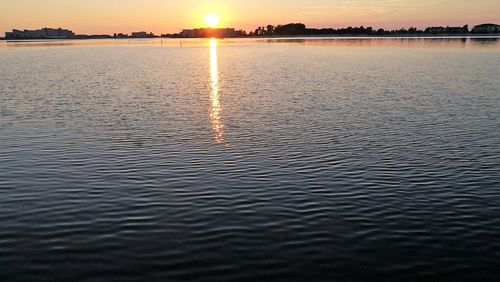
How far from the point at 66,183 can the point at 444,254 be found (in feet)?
66.7

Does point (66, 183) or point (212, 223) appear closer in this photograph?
point (212, 223)

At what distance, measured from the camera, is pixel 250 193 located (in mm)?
24000

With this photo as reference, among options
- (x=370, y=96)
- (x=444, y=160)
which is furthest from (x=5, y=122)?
(x=370, y=96)

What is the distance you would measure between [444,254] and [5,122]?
41071 millimetres

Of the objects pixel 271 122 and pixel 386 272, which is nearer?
pixel 386 272

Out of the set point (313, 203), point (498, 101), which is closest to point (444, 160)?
point (313, 203)

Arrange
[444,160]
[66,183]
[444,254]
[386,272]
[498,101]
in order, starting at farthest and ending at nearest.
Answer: [498,101] → [444,160] → [66,183] → [444,254] → [386,272]

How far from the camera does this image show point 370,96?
59.0 m

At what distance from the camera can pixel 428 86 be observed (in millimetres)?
68562

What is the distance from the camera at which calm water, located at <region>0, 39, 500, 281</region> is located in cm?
1694

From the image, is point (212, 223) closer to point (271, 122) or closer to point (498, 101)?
point (271, 122)

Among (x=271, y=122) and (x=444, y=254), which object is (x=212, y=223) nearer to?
(x=444, y=254)

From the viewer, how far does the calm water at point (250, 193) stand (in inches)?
667

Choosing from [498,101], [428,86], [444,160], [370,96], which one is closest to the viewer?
[444,160]
